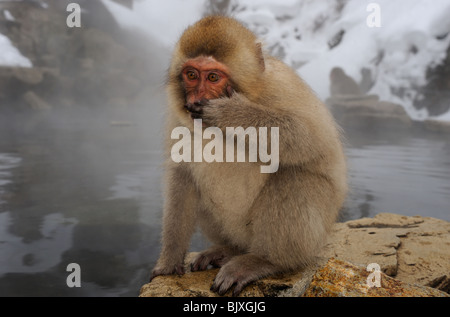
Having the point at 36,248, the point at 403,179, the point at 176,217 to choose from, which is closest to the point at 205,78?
the point at 176,217

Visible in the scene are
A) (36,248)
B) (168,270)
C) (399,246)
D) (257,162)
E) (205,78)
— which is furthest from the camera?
(36,248)

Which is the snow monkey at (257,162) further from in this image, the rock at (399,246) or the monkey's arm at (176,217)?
the rock at (399,246)

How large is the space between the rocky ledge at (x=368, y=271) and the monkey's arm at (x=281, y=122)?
1.98ft

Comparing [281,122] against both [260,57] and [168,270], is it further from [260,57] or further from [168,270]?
[168,270]

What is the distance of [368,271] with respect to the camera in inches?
76.9

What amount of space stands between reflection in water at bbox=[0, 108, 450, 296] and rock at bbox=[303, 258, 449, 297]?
54.6 inches

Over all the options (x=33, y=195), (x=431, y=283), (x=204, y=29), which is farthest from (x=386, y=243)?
(x=33, y=195)

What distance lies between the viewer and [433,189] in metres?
5.52

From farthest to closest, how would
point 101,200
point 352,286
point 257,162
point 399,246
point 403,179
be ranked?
point 403,179 < point 101,200 < point 399,246 < point 257,162 < point 352,286

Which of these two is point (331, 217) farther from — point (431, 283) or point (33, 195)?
point (33, 195)

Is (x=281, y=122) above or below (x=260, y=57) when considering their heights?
Result: below

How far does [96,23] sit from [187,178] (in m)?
13.7

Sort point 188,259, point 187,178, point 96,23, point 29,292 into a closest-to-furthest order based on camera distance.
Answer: point 187,178, point 188,259, point 29,292, point 96,23

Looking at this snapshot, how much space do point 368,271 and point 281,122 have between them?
34.6 inches
